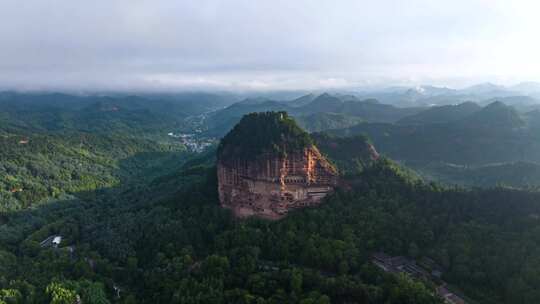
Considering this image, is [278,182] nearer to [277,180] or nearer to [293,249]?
[277,180]

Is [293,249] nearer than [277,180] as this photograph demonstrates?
Yes

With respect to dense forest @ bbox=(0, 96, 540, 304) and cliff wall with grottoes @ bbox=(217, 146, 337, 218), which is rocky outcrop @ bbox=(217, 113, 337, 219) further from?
dense forest @ bbox=(0, 96, 540, 304)

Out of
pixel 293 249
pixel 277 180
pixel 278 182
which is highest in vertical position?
pixel 277 180

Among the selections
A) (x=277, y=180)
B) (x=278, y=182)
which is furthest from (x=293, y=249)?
(x=277, y=180)

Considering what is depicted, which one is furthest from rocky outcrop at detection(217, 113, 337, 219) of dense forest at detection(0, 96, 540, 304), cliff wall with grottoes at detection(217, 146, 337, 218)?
dense forest at detection(0, 96, 540, 304)

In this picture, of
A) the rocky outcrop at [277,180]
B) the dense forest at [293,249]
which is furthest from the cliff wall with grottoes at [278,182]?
the dense forest at [293,249]

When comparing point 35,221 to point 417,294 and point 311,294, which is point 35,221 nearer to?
point 311,294

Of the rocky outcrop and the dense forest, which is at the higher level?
the rocky outcrop

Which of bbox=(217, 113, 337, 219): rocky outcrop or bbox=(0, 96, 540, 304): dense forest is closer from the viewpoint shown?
bbox=(0, 96, 540, 304): dense forest
